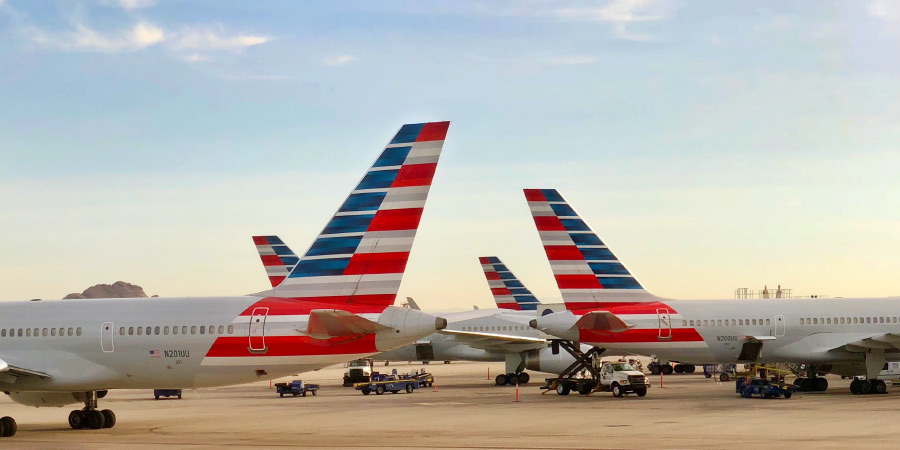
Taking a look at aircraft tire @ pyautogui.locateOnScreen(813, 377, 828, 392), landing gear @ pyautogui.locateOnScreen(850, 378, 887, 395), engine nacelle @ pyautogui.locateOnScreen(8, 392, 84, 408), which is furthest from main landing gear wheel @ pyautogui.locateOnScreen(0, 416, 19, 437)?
aircraft tire @ pyautogui.locateOnScreen(813, 377, 828, 392)

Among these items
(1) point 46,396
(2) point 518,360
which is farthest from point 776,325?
(1) point 46,396

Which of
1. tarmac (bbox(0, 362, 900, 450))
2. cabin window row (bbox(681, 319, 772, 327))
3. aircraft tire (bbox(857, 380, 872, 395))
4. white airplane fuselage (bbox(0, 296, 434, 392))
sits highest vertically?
cabin window row (bbox(681, 319, 772, 327))

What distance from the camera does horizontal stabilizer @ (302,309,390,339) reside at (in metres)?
24.3

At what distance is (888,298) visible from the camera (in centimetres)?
4400

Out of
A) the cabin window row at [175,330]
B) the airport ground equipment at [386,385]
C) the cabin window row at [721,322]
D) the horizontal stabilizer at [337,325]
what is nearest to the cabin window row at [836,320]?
the cabin window row at [721,322]

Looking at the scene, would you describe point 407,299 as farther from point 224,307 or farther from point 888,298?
point 224,307

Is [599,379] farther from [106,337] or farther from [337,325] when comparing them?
[106,337]

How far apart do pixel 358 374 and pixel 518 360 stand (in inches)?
387

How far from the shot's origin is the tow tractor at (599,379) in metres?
41.5

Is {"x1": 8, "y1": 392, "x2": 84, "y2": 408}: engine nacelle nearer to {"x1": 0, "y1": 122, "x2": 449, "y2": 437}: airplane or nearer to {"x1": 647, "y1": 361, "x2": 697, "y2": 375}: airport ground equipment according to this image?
{"x1": 0, "y1": 122, "x2": 449, "y2": 437}: airplane

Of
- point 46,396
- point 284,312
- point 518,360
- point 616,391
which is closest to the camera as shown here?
point 284,312

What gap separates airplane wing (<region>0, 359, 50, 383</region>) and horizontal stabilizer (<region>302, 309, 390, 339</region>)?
A: 8531 mm

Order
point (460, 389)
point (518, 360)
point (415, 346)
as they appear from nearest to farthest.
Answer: point (460, 389) → point (518, 360) → point (415, 346)

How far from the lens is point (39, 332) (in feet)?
93.0
